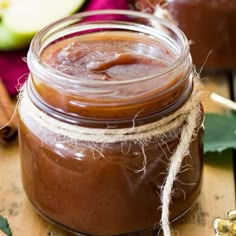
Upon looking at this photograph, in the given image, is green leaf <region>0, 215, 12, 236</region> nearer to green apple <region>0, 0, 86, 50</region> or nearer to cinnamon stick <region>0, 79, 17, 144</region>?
cinnamon stick <region>0, 79, 17, 144</region>

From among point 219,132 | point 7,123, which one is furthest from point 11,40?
point 219,132

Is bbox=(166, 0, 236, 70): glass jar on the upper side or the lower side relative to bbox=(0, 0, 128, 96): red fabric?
upper

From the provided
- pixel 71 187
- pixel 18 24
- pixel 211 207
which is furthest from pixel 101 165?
pixel 18 24

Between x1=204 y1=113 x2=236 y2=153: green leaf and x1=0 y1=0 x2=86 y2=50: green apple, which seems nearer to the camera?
x1=204 y1=113 x2=236 y2=153: green leaf

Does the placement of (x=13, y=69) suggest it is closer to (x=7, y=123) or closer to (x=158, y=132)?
(x=7, y=123)

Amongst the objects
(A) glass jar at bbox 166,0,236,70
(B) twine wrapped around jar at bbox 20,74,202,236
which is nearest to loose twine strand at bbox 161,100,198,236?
→ (B) twine wrapped around jar at bbox 20,74,202,236

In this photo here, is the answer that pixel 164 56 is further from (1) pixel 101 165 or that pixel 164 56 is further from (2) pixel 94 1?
(2) pixel 94 1
